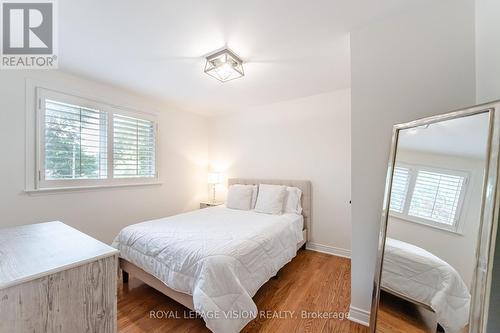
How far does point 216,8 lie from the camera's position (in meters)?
1.40

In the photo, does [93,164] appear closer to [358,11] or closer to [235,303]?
[235,303]

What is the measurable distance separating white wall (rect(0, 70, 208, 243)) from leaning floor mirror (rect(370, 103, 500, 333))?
3.06 m

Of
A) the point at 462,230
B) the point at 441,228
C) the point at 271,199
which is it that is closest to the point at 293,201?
the point at 271,199

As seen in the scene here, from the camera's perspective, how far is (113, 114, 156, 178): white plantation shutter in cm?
283

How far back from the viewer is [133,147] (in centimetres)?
302

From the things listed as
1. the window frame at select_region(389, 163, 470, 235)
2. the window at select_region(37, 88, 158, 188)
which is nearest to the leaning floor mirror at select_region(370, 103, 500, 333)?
the window frame at select_region(389, 163, 470, 235)

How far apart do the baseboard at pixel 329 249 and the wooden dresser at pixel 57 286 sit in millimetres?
2704

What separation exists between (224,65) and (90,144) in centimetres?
202

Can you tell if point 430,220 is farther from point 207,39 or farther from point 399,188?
point 207,39

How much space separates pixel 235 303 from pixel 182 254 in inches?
21.5

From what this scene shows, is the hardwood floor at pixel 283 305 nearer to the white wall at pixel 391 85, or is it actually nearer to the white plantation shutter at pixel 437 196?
the white wall at pixel 391 85

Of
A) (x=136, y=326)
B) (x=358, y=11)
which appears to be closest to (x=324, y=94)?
(x=358, y=11)

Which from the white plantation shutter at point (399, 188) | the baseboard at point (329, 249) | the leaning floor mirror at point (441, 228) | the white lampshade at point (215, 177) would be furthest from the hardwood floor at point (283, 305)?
the white lampshade at point (215, 177)

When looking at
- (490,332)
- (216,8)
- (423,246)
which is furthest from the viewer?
(216,8)
